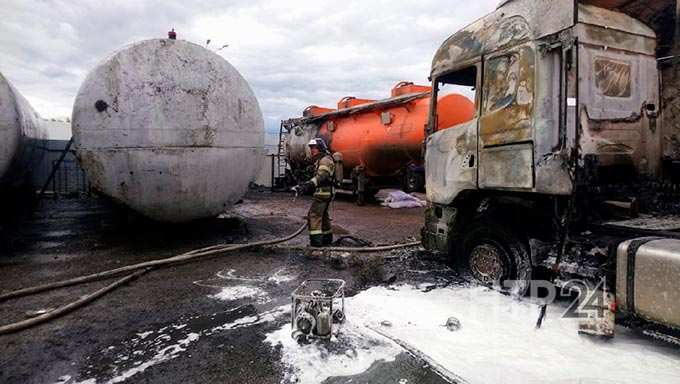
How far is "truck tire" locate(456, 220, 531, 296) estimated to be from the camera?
4230mm

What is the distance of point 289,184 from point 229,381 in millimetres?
14700

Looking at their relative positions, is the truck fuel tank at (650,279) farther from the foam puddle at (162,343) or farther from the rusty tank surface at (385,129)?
the rusty tank surface at (385,129)

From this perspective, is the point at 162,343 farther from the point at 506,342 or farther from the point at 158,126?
the point at 158,126

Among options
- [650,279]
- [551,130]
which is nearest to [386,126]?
[551,130]

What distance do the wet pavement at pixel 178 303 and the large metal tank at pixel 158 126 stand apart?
920mm

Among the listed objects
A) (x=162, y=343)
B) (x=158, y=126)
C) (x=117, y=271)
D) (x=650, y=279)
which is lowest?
(x=162, y=343)

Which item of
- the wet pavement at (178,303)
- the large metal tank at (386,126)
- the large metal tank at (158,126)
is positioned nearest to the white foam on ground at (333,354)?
the wet pavement at (178,303)

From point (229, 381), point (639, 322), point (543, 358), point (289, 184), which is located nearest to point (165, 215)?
point (229, 381)

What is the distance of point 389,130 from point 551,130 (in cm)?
725

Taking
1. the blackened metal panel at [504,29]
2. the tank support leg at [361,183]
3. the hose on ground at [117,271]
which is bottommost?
the hose on ground at [117,271]

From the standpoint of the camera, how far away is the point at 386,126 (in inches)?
439

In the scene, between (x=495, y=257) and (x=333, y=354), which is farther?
(x=495, y=257)

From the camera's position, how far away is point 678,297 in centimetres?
285

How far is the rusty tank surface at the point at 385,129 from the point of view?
1016 cm
